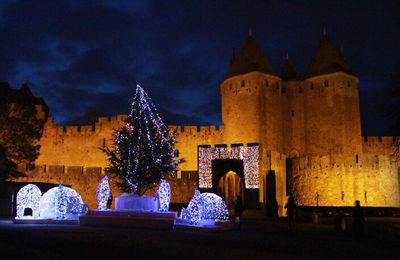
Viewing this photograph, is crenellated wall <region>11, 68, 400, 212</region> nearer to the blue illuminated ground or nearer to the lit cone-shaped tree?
the lit cone-shaped tree

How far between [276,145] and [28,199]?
19.4 m

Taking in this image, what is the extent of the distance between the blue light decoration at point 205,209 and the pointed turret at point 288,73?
21072mm

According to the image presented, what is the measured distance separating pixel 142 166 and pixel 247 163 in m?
7.13

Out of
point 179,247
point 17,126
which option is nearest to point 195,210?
point 179,247

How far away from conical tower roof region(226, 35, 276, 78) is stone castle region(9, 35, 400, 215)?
0.24 feet

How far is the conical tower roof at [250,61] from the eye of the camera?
31750 millimetres

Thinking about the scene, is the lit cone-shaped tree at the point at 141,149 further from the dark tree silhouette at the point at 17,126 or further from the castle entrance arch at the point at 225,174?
the dark tree silhouette at the point at 17,126

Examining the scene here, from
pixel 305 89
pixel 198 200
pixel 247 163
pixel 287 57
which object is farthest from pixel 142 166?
pixel 287 57

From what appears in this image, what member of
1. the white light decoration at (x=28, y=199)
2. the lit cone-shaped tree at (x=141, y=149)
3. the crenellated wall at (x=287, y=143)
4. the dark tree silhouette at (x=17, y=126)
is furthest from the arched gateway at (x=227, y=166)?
the dark tree silhouette at (x=17, y=126)

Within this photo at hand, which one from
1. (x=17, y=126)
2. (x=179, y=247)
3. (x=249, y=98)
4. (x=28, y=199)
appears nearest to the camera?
(x=179, y=247)

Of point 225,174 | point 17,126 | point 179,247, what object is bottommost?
point 179,247

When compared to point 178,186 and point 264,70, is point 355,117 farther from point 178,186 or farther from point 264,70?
point 178,186

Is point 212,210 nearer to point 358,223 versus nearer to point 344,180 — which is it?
point 358,223

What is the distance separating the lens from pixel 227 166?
22266 mm
